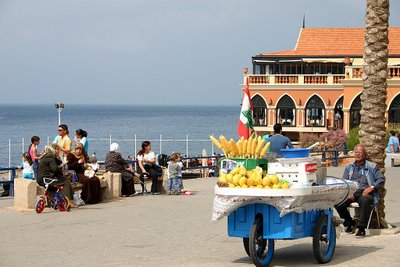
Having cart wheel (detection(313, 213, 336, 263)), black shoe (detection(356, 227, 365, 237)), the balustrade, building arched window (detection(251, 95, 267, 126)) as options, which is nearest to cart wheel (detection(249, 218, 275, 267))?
cart wheel (detection(313, 213, 336, 263))

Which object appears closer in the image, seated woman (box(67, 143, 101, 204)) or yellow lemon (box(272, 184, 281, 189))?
yellow lemon (box(272, 184, 281, 189))

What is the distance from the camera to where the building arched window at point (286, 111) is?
196 feet

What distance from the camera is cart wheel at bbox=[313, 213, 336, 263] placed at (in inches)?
488

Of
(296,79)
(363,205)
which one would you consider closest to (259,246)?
(363,205)

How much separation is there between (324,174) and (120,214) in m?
6.82

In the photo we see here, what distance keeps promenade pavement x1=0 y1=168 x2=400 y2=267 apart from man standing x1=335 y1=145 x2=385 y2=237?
0.39 m

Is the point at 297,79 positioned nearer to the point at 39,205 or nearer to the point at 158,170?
the point at 158,170

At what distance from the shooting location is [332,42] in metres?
65.0

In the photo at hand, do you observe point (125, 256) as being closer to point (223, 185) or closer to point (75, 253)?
point (75, 253)

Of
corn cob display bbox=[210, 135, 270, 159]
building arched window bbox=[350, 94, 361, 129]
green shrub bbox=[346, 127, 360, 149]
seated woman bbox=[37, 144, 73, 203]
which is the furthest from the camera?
building arched window bbox=[350, 94, 361, 129]

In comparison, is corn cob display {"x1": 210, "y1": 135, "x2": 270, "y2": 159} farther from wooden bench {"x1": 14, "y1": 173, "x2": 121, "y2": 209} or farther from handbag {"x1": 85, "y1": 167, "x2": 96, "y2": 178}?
handbag {"x1": 85, "y1": 167, "x2": 96, "y2": 178}

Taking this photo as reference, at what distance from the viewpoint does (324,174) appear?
13.1 metres

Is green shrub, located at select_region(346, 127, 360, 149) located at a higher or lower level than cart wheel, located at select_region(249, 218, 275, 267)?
higher

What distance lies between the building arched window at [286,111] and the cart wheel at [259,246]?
156ft
